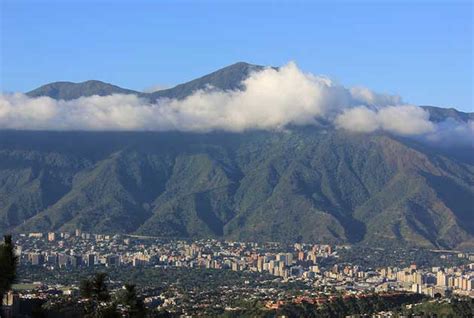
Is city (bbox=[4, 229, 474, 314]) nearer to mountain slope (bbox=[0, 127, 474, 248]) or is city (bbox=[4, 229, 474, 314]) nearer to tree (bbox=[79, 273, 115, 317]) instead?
mountain slope (bbox=[0, 127, 474, 248])

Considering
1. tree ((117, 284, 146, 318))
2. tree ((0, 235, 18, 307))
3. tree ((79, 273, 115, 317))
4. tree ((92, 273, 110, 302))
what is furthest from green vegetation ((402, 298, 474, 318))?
tree ((0, 235, 18, 307))

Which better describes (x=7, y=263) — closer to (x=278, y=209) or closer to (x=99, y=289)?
(x=99, y=289)

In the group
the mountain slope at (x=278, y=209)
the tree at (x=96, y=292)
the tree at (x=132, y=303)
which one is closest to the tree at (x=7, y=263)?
the tree at (x=96, y=292)

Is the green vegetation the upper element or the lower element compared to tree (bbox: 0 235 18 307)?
lower

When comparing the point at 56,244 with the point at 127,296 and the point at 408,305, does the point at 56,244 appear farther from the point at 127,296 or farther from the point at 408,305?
the point at 127,296

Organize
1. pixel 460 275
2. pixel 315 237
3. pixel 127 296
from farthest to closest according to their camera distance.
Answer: pixel 315 237 → pixel 460 275 → pixel 127 296

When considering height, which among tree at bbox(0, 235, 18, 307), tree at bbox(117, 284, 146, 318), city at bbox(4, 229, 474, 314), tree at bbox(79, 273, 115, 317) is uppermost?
tree at bbox(0, 235, 18, 307)

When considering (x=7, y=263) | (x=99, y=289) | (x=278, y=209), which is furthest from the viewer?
(x=278, y=209)

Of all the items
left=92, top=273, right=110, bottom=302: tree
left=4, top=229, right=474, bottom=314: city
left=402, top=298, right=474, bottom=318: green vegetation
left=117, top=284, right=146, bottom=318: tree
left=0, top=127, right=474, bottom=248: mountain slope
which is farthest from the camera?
left=0, top=127, right=474, bottom=248: mountain slope

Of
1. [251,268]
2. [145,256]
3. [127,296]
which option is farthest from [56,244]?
[127,296]

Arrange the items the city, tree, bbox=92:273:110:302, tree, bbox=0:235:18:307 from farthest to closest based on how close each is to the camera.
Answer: the city, tree, bbox=92:273:110:302, tree, bbox=0:235:18:307

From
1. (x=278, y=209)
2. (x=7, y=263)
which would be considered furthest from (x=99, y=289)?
(x=278, y=209)
